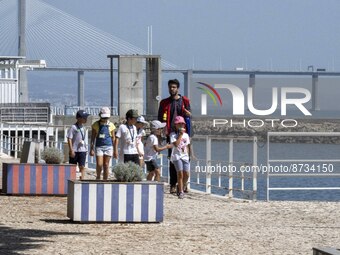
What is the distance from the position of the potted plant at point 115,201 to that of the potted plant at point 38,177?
321 centimetres

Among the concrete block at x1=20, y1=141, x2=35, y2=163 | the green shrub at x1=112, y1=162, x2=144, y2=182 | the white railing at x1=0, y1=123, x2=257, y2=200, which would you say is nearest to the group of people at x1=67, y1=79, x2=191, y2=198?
the concrete block at x1=20, y1=141, x2=35, y2=163

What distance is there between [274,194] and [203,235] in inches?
971

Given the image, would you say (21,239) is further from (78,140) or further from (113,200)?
(78,140)

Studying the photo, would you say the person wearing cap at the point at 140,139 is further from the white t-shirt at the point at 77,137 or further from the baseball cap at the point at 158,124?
the white t-shirt at the point at 77,137

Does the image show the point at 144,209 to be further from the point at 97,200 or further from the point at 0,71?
the point at 0,71

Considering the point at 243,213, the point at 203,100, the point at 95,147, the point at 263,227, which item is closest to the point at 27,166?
the point at 95,147

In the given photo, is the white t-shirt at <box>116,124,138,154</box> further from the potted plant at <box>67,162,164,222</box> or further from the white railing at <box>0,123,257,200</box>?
the potted plant at <box>67,162,164,222</box>

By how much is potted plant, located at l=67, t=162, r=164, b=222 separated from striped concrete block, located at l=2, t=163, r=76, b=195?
10.6ft

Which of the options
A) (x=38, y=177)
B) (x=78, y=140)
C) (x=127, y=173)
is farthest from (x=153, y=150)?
(x=127, y=173)

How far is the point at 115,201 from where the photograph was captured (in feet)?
42.9

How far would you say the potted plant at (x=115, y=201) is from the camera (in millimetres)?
13023

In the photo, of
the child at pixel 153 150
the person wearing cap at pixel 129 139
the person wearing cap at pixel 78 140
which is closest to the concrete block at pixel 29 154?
the person wearing cap at pixel 78 140

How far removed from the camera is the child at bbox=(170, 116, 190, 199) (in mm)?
16172

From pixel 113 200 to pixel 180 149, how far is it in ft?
10.8
